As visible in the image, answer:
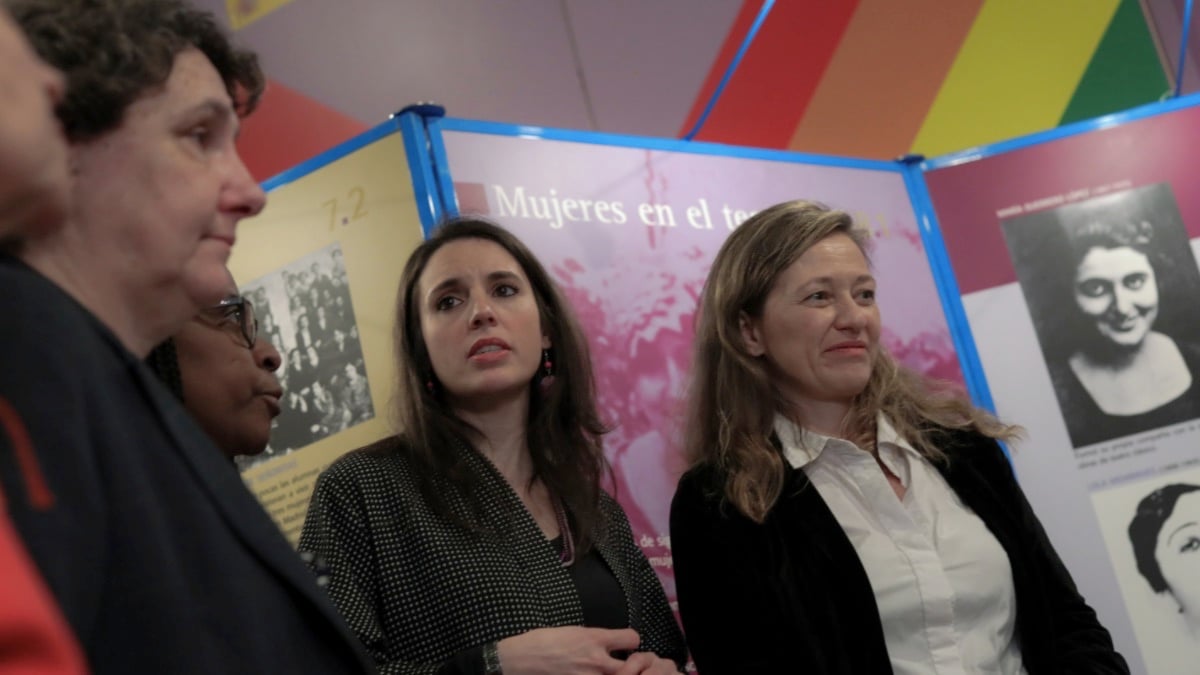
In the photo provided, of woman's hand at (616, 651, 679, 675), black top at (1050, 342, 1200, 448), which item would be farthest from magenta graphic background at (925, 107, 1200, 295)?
woman's hand at (616, 651, 679, 675)

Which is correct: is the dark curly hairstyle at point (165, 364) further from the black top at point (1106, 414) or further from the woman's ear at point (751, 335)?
the black top at point (1106, 414)

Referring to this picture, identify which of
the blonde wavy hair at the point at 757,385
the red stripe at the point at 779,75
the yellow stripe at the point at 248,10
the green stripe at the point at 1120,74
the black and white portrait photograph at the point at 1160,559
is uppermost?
the yellow stripe at the point at 248,10

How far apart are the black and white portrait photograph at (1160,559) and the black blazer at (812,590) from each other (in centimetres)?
97

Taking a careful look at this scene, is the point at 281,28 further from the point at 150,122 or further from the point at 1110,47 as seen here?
the point at 150,122

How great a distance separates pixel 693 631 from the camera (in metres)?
2.19

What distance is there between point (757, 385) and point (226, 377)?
99 centimetres

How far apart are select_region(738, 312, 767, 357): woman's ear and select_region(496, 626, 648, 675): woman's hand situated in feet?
2.44

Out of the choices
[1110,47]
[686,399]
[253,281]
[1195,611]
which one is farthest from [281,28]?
[1195,611]

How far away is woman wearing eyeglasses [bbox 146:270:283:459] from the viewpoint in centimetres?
188

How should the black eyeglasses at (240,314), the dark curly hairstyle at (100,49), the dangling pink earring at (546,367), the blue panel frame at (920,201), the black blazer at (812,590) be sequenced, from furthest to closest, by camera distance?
1. the blue panel frame at (920,201)
2. the dangling pink earring at (546,367)
3. the black blazer at (812,590)
4. the black eyeglasses at (240,314)
5. the dark curly hairstyle at (100,49)

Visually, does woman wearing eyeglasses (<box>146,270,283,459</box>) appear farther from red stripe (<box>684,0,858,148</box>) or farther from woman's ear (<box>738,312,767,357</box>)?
red stripe (<box>684,0,858,148</box>)

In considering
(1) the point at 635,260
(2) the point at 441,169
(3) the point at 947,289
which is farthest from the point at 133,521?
(3) the point at 947,289

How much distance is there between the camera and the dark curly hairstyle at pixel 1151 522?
3105 millimetres

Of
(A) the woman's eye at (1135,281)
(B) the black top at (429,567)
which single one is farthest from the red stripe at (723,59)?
(B) the black top at (429,567)
